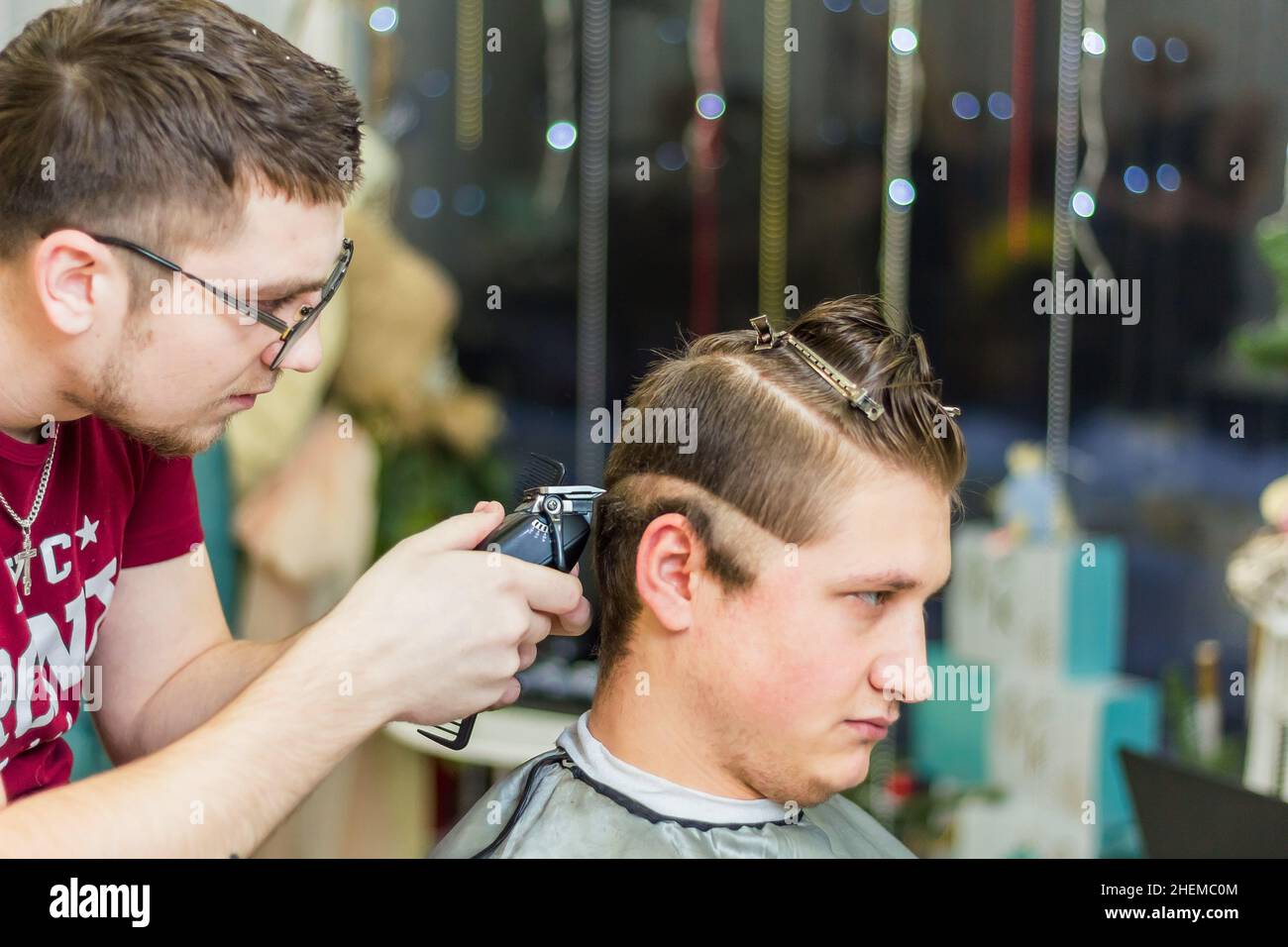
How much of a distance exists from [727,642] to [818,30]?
6.36ft

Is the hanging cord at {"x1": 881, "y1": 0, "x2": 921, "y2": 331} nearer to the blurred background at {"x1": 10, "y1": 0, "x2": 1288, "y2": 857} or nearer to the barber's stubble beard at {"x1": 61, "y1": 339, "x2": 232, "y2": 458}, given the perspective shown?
the blurred background at {"x1": 10, "y1": 0, "x2": 1288, "y2": 857}

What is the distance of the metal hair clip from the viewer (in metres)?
1.35

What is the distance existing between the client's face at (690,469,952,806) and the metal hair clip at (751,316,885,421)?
7 cm

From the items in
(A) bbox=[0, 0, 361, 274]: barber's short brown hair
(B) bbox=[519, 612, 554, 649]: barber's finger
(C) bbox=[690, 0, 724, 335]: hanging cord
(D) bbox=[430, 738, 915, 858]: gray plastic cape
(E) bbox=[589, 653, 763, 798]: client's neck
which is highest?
(C) bbox=[690, 0, 724, 335]: hanging cord

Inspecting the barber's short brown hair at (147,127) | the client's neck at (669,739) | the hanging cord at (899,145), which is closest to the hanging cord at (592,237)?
the hanging cord at (899,145)

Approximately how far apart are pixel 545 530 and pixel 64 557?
0.51m

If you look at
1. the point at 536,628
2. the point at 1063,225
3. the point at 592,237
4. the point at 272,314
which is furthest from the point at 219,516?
the point at 1063,225

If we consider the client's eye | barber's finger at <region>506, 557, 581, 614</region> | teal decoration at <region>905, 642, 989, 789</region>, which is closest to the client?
the client's eye

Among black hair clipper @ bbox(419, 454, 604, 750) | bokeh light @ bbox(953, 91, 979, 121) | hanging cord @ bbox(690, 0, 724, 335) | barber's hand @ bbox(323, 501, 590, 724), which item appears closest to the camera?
barber's hand @ bbox(323, 501, 590, 724)

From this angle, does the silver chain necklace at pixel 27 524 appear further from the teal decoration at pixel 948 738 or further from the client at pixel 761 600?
the teal decoration at pixel 948 738

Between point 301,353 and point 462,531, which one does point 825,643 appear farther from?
point 301,353

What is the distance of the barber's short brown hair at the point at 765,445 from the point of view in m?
1.33
